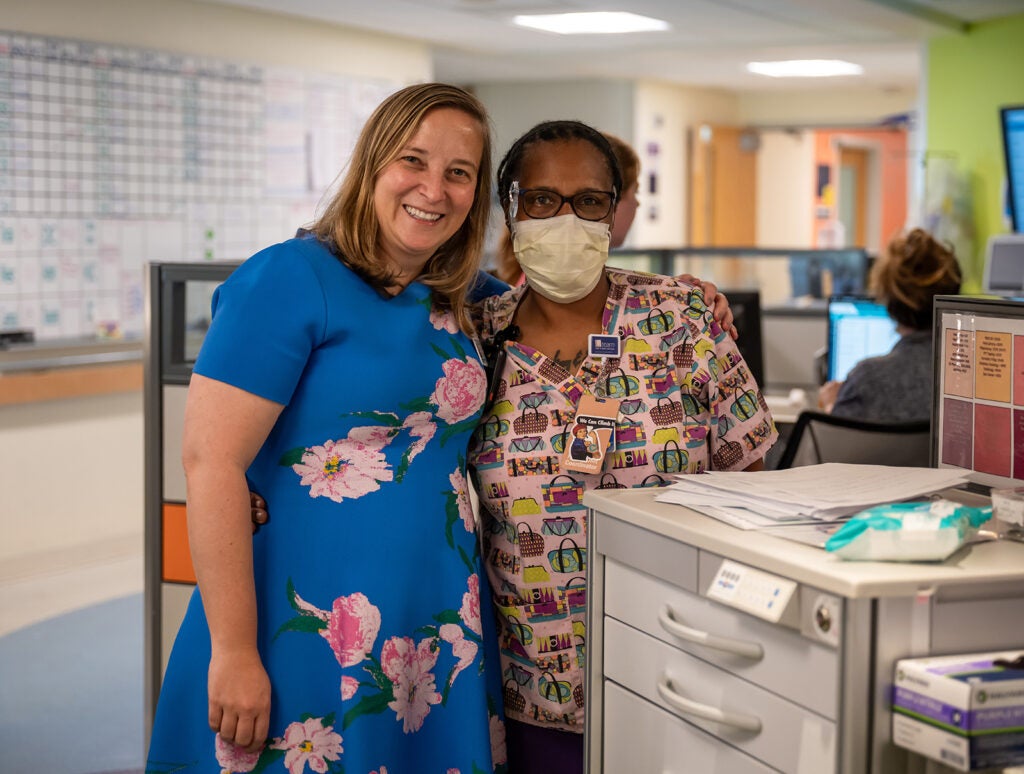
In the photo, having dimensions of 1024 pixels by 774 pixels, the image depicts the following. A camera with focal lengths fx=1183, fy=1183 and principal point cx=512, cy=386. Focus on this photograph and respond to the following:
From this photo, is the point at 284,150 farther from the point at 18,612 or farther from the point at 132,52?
the point at 18,612

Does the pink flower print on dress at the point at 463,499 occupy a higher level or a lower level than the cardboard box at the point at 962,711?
higher

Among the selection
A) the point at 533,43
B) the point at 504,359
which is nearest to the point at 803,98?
the point at 533,43

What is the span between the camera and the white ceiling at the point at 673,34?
6.24 m

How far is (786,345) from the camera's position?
5125 millimetres

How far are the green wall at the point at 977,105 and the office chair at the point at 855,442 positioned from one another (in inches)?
184

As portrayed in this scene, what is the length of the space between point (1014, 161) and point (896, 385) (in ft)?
11.4

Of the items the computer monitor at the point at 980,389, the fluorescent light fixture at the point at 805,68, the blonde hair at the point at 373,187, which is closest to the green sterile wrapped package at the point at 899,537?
the computer monitor at the point at 980,389

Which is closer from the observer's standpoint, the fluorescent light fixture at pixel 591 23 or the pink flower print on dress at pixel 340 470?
the pink flower print on dress at pixel 340 470

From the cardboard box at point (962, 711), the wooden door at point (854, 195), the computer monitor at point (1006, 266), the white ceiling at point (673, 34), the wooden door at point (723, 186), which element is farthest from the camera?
the wooden door at point (854, 195)

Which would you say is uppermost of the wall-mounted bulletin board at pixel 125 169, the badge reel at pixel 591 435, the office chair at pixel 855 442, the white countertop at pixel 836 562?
the wall-mounted bulletin board at pixel 125 169

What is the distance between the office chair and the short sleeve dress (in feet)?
4.56

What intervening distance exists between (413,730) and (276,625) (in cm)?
25

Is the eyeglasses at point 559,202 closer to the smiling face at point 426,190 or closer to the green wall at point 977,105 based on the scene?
the smiling face at point 426,190

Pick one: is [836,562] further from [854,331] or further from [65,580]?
[65,580]
